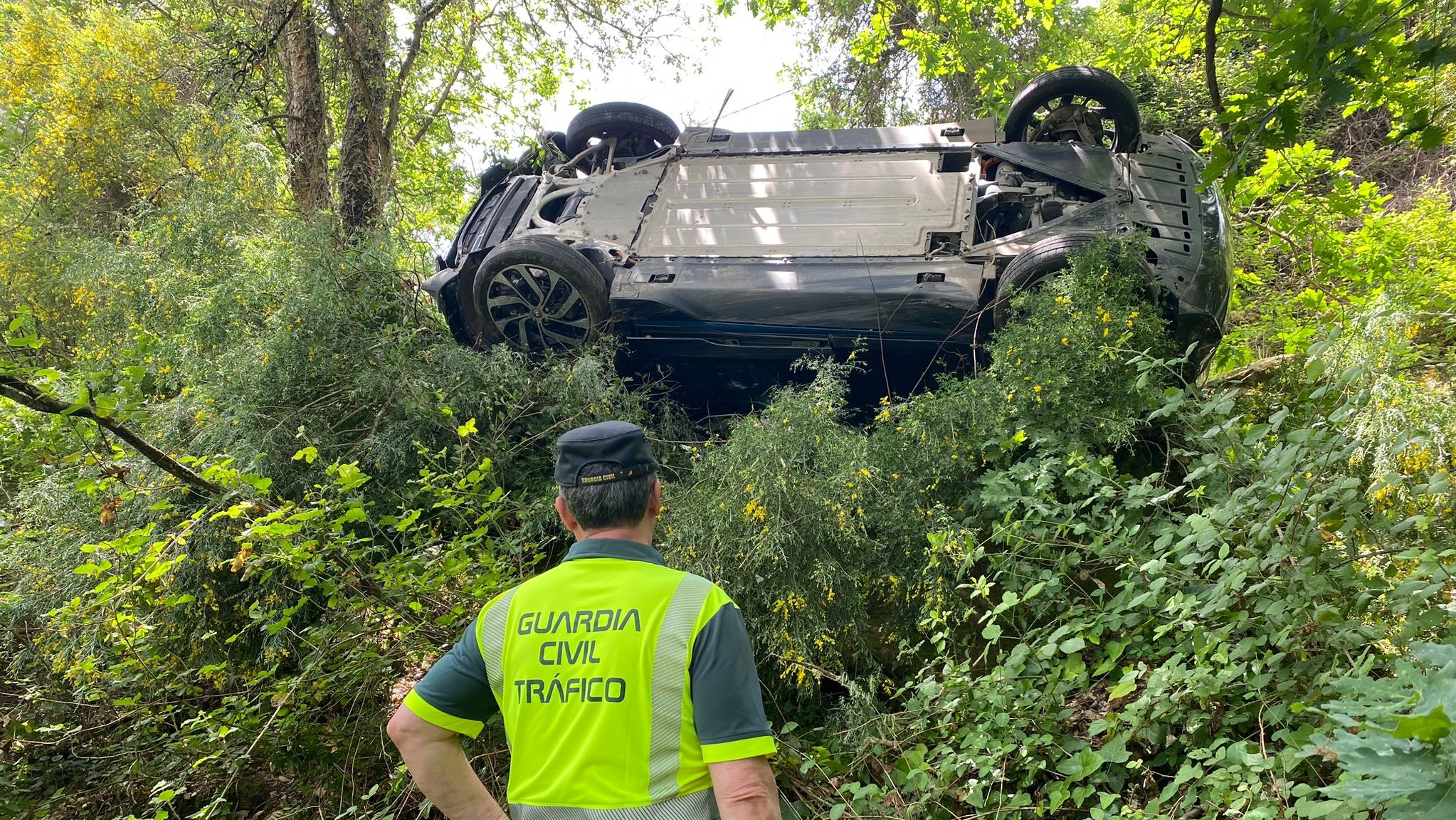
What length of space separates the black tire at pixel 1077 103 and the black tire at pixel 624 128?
253 centimetres

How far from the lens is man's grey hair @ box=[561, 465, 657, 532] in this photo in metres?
1.75

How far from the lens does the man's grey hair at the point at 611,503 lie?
175cm

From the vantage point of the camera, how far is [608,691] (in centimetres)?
161

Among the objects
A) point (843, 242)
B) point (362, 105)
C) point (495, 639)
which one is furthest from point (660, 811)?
point (362, 105)

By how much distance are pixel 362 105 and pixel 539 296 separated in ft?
11.1

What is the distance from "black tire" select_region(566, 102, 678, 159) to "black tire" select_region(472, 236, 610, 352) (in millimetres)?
1548

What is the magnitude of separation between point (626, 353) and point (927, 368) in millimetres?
1901

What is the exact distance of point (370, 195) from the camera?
7660 mm

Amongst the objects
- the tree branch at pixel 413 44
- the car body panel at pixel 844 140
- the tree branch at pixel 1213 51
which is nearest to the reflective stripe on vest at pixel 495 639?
the tree branch at pixel 1213 51

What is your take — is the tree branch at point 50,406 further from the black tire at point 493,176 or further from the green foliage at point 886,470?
the black tire at point 493,176

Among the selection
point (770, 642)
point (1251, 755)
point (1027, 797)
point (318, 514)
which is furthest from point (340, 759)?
point (1251, 755)

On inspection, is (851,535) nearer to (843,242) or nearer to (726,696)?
(843,242)

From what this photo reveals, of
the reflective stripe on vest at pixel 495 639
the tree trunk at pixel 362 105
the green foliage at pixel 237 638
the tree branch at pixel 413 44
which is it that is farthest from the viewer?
the tree branch at pixel 413 44

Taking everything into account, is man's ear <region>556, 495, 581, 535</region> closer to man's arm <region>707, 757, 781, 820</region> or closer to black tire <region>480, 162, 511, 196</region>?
man's arm <region>707, 757, 781, 820</region>
